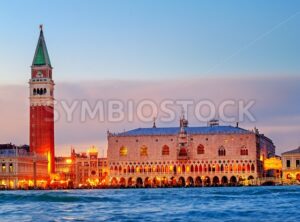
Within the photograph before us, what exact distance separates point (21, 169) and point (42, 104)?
16.3 metres

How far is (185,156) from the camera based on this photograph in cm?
13525

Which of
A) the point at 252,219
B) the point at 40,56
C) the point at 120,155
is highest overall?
the point at 40,56

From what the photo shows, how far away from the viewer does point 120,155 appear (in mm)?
137875

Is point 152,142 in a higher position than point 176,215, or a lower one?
higher

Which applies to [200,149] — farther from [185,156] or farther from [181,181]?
[181,181]

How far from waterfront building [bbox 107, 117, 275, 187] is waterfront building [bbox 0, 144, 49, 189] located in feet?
45.0

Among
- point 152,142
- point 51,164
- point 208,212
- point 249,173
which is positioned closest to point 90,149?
point 51,164

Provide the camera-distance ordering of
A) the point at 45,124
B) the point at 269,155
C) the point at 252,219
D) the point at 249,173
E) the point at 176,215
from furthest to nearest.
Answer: the point at 269,155, the point at 45,124, the point at 249,173, the point at 176,215, the point at 252,219

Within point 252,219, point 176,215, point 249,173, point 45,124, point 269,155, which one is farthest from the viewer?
point 269,155

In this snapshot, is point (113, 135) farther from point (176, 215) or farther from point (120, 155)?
point (176, 215)

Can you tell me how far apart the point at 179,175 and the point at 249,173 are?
499 inches

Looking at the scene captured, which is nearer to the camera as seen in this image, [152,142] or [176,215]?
[176,215]

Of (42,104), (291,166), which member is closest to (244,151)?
(291,166)

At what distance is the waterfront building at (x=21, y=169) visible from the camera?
435 ft
